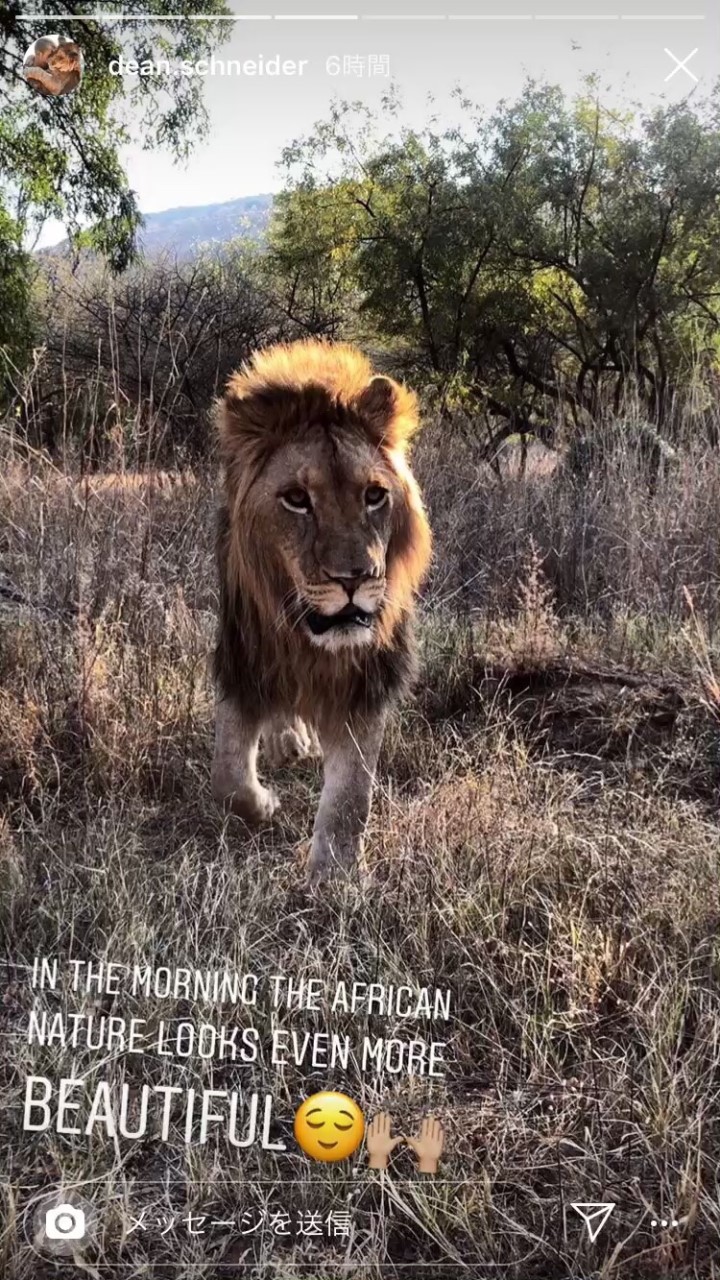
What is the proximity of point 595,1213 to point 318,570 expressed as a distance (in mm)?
986

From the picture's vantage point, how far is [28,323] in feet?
8.74

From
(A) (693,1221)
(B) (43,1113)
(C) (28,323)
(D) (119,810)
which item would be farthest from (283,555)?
(C) (28,323)

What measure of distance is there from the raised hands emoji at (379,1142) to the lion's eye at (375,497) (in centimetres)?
97

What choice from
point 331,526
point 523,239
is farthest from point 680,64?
point 523,239

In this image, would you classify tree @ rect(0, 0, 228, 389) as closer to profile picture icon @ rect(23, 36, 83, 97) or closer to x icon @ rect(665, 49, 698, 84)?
profile picture icon @ rect(23, 36, 83, 97)

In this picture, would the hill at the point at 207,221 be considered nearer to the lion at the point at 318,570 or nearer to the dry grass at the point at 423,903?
the lion at the point at 318,570

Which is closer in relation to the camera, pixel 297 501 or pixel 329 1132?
pixel 329 1132

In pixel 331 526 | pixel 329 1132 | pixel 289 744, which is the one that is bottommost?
pixel 289 744

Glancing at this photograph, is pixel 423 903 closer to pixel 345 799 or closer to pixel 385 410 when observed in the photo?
pixel 345 799

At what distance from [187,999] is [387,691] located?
0.97 meters

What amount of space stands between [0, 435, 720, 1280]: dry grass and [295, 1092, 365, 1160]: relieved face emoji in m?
0.03

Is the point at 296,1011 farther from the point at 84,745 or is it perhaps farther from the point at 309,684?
the point at 84,745

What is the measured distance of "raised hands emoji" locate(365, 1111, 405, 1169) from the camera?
1.12 m

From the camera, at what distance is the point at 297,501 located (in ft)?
5.62
